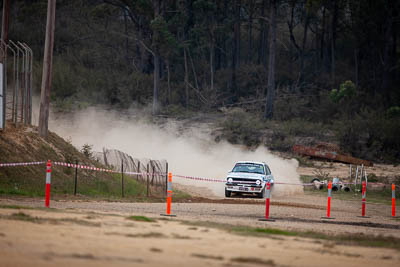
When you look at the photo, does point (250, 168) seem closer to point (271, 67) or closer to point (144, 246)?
point (144, 246)

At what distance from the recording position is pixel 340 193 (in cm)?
3772

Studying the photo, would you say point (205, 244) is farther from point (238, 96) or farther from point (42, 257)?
point (238, 96)

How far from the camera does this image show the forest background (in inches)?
2195

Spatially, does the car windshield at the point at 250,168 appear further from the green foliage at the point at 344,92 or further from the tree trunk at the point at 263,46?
the tree trunk at the point at 263,46

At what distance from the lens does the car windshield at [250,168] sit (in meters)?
31.6

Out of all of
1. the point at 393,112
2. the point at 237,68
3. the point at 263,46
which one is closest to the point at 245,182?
the point at 393,112

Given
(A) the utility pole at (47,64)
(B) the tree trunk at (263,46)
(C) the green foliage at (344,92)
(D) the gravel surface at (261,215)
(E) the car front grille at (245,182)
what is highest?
(B) the tree trunk at (263,46)

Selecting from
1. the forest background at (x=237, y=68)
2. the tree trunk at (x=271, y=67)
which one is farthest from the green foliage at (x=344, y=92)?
the tree trunk at (x=271, y=67)

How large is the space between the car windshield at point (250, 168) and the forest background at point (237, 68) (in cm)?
2121

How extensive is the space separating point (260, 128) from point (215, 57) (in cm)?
2095

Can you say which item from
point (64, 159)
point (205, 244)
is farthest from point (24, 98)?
point (205, 244)

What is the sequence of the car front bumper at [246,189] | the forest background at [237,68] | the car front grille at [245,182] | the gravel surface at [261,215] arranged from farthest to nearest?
the forest background at [237,68] < the car front grille at [245,182] < the car front bumper at [246,189] < the gravel surface at [261,215]

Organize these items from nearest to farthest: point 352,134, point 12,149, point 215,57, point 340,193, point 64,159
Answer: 1. point 12,149
2. point 64,159
3. point 340,193
4. point 352,134
5. point 215,57

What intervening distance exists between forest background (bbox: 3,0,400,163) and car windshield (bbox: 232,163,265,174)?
2121 cm
